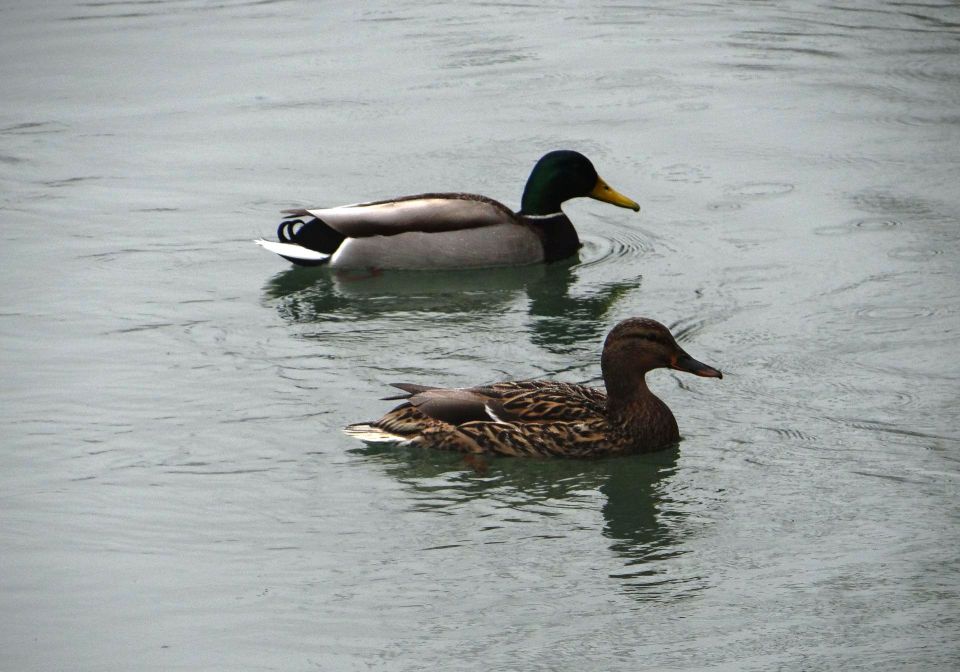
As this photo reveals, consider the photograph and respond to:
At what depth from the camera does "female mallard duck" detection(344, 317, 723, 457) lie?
26.6ft

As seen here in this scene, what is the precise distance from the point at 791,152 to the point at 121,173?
222 inches

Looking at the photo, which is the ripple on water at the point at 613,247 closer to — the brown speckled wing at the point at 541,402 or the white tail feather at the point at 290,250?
the white tail feather at the point at 290,250

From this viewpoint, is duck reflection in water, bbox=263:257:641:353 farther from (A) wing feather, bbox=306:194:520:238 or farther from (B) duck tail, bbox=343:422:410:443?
(B) duck tail, bbox=343:422:410:443

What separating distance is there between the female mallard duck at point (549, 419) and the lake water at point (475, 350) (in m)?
0.12

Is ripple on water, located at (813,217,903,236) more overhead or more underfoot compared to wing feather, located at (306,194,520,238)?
more underfoot

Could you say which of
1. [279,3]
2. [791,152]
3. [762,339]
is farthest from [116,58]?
[762,339]

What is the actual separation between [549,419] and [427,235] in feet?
13.4

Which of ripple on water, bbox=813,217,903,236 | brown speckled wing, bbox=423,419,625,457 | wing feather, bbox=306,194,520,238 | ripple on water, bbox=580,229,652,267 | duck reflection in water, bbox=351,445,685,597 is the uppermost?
wing feather, bbox=306,194,520,238

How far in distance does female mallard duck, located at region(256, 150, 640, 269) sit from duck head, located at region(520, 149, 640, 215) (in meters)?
0.14

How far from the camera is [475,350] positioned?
9625 millimetres

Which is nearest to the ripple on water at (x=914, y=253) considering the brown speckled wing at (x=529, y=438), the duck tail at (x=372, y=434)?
the brown speckled wing at (x=529, y=438)

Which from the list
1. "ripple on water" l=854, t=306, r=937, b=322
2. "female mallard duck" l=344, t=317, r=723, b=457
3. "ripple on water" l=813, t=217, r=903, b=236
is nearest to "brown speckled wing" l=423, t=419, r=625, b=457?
"female mallard duck" l=344, t=317, r=723, b=457

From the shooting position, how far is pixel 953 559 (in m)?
6.90

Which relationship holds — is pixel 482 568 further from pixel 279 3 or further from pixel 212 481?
pixel 279 3
